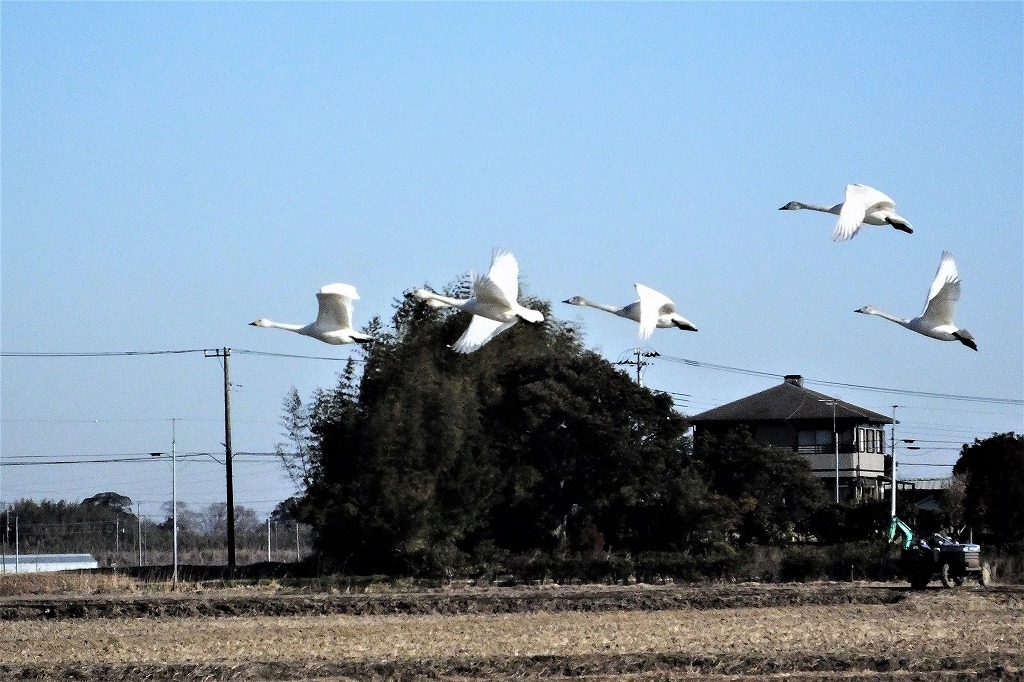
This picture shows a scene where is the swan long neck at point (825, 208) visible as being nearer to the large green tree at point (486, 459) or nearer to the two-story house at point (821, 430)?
the large green tree at point (486, 459)

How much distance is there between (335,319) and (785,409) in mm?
53467

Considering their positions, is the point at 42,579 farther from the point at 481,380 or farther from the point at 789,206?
the point at 789,206

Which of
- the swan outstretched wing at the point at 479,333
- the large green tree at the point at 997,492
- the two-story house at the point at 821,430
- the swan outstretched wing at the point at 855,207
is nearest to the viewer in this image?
the swan outstretched wing at the point at 855,207

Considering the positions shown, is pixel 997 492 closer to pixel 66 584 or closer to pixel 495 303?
pixel 66 584

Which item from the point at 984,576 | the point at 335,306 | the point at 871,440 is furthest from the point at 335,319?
the point at 871,440

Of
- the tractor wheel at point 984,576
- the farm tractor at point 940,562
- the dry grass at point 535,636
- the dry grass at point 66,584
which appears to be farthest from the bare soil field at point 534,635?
the dry grass at point 66,584

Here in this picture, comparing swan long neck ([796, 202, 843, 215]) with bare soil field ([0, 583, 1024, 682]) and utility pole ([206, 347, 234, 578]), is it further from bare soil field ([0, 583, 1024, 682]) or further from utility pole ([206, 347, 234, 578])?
utility pole ([206, 347, 234, 578])

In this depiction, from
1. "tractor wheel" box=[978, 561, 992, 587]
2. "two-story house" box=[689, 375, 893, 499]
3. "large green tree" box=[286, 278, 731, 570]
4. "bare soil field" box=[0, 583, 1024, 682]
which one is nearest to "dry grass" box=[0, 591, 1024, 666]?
"bare soil field" box=[0, 583, 1024, 682]

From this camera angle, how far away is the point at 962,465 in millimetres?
56688

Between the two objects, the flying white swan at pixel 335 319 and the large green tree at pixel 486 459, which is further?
the large green tree at pixel 486 459

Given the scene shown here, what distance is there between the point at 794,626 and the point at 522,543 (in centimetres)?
2268

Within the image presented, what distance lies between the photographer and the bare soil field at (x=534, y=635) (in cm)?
1959

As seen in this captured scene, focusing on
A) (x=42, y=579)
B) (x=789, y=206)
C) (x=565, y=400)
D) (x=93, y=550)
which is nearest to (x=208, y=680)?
(x=789, y=206)

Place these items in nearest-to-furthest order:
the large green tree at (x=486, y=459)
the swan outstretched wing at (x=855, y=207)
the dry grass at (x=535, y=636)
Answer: the swan outstretched wing at (x=855, y=207), the dry grass at (x=535, y=636), the large green tree at (x=486, y=459)
